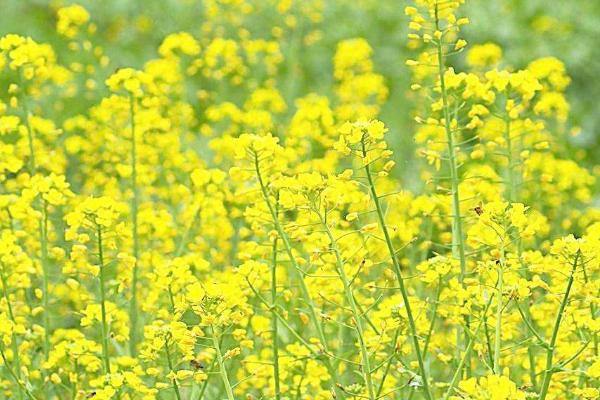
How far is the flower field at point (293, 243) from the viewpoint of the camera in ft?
12.5

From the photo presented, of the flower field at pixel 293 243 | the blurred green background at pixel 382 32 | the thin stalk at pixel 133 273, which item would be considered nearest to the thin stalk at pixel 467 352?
the flower field at pixel 293 243

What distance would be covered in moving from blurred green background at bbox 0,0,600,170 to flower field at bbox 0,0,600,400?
0.91m

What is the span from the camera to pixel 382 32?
11.5 meters

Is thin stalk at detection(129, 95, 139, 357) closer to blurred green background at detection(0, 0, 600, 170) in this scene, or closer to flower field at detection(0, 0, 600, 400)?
flower field at detection(0, 0, 600, 400)

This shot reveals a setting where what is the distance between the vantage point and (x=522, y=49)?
35.8 feet

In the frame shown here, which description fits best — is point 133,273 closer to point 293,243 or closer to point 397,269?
point 293,243

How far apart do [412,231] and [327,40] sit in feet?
19.5

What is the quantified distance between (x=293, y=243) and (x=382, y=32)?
5659 millimetres

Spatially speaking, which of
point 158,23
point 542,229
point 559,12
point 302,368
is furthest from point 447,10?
point 559,12

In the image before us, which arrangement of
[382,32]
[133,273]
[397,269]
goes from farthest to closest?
[382,32] → [133,273] → [397,269]

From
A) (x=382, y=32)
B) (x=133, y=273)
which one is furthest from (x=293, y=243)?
(x=382, y=32)

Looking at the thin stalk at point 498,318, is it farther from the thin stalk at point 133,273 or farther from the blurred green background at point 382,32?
the blurred green background at point 382,32

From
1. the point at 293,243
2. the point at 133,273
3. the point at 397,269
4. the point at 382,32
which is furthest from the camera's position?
the point at 382,32

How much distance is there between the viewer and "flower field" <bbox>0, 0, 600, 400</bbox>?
12.5ft
